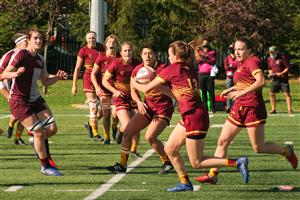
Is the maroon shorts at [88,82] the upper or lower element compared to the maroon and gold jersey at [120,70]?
lower

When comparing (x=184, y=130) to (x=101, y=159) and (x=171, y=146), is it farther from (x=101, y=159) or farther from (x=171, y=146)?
(x=101, y=159)

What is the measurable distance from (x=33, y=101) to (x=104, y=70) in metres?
4.31

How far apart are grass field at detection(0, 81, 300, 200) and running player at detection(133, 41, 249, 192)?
1.11 feet

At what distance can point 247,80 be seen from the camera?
44.0 ft

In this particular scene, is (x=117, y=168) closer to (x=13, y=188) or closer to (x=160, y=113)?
(x=160, y=113)

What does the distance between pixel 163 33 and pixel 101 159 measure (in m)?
31.1

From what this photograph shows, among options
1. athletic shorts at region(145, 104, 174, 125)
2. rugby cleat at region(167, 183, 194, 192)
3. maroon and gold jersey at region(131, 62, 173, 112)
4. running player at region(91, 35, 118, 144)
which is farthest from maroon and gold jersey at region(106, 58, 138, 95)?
rugby cleat at region(167, 183, 194, 192)

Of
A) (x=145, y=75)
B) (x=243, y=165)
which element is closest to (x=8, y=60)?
(x=145, y=75)

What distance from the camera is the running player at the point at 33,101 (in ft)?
46.3

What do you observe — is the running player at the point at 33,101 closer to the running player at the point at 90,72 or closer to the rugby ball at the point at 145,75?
the rugby ball at the point at 145,75

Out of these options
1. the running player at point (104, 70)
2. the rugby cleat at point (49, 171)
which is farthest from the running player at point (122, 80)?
the rugby cleat at point (49, 171)

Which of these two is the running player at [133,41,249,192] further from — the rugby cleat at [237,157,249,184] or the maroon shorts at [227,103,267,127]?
the maroon shorts at [227,103,267,127]

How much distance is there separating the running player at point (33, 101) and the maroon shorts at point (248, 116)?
2.38 metres

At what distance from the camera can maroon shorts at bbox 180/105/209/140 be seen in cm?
1212
